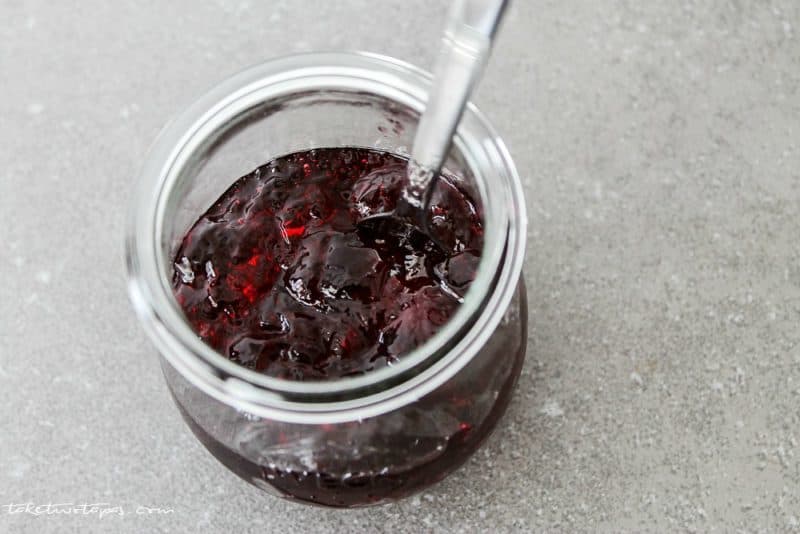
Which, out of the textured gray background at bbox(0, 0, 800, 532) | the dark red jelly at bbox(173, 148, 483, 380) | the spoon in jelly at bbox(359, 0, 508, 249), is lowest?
the textured gray background at bbox(0, 0, 800, 532)

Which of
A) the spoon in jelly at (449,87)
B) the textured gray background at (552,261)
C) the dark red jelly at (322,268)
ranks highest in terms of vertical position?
the spoon in jelly at (449,87)

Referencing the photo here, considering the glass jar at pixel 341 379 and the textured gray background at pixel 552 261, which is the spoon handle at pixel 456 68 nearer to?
the glass jar at pixel 341 379

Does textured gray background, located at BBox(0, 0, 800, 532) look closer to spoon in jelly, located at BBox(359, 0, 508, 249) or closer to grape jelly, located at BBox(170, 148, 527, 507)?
grape jelly, located at BBox(170, 148, 527, 507)

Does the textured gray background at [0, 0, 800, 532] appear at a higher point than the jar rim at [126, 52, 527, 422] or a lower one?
lower

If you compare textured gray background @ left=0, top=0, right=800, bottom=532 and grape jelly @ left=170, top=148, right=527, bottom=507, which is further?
textured gray background @ left=0, top=0, right=800, bottom=532

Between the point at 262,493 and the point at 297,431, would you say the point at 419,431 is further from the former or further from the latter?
the point at 262,493

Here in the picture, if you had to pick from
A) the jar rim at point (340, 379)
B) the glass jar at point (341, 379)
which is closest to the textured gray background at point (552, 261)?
the glass jar at point (341, 379)

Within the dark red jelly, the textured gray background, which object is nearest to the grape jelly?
the dark red jelly

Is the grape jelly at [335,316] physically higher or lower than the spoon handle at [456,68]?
lower
